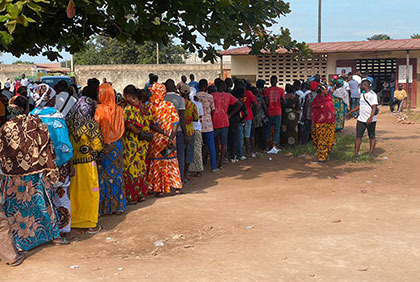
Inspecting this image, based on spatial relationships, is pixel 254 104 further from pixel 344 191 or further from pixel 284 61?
pixel 284 61

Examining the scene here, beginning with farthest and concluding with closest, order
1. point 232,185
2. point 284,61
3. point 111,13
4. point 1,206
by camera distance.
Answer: point 284,61, point 232,185, point 111,13, point 1,206

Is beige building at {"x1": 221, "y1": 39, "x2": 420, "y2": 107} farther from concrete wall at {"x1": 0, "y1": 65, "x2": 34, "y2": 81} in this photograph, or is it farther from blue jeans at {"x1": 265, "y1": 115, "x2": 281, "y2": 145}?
concrete wall at {"x1": 0, "y1": 65, "x2": 34, "y2": 81}

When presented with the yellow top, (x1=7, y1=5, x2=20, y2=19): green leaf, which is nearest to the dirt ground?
(x1=7, y1=5, x2=20, y2=19): green leaf

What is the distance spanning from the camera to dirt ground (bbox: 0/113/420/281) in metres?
4.53

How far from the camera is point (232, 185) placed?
871 centimetres

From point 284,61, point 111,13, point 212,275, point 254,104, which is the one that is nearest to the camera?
point 212,275

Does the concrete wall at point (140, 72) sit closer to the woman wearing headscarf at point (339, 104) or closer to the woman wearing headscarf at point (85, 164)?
the woman wearing headscarf at point (339, 104)

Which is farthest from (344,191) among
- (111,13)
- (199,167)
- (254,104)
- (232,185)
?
(111,13)

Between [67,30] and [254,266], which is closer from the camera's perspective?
[254,266]

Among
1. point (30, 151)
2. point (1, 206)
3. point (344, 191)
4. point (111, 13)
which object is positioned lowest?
point (344, 191)

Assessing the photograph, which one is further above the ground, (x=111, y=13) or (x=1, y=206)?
(x=111, y=13)

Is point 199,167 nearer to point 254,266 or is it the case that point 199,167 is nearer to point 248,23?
point 248,23

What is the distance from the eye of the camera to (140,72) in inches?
1153

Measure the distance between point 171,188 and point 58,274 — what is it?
372 centimetres
